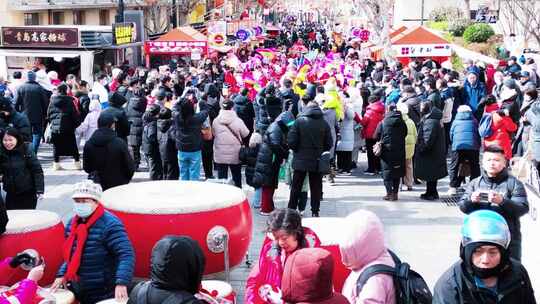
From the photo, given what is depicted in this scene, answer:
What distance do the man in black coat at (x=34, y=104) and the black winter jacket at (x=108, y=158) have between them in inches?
240

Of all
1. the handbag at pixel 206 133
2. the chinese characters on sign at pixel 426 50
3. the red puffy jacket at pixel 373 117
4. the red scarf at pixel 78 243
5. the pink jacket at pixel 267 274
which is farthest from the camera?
the chinese characters on sign at pixel 426 50

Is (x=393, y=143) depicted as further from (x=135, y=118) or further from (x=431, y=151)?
(x=135, y=118)

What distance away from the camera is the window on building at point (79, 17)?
40.1 meters

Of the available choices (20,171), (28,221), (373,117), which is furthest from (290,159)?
(28,221)

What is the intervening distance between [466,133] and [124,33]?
16.7 meters

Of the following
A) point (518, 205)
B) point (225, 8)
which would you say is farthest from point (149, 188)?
point (225, 8)

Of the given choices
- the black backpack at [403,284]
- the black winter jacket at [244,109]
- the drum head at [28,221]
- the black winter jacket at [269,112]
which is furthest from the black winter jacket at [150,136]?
the black backpack at [403,284]

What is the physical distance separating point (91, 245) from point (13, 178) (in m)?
3.03

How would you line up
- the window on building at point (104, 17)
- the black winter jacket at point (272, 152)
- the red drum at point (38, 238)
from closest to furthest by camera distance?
1. the red drum at point (38, 238)
2. the black winter jacket at point (272, 152)
3. the window on building at point (104, 17)

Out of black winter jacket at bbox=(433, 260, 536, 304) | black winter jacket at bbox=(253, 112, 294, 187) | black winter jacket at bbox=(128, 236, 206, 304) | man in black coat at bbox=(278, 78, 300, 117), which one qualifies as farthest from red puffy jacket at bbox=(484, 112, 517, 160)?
black winter jacket at bbox=(128, 236, 206, 304)

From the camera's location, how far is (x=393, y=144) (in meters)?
11.7

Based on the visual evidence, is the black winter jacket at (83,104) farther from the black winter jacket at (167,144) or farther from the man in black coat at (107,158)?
the man in black coat at (107,158)

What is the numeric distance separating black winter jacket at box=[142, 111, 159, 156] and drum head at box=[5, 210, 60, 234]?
5.18m

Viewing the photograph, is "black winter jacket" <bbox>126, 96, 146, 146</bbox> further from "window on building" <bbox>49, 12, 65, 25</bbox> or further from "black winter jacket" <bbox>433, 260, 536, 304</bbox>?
"window on building" <bbox>49, 12, 65, 25</bbox>
